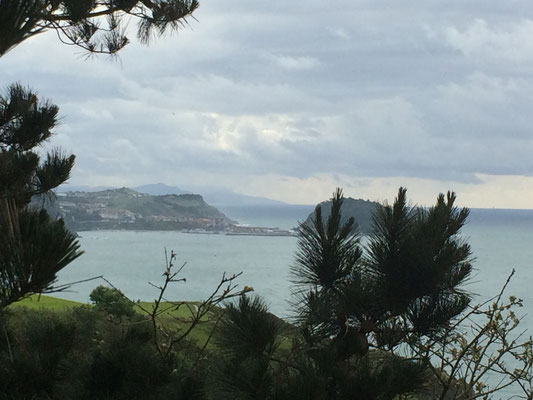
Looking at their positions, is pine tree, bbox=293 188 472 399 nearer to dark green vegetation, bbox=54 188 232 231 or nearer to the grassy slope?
the grassy slope

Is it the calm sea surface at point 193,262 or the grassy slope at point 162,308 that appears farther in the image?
the calm sea surface at point 193,262

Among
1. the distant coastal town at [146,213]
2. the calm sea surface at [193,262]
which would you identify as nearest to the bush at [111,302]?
the calm sea surface at [193,262]

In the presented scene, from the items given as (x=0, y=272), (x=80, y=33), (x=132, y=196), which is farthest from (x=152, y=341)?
(x=132, y=196)

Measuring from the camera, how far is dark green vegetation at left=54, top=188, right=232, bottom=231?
21258 mm

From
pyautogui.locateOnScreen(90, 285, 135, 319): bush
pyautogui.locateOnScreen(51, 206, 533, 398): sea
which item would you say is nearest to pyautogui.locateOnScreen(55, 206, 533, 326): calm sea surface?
pyautogui.locateOnScreen(51, 206, 533, 398): sea

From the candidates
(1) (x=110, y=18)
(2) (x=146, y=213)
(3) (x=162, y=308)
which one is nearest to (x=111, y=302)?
(3) (x=162, y=308)

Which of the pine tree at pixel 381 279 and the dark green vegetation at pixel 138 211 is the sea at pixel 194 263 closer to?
the dark green vegetation at pixel 138 211

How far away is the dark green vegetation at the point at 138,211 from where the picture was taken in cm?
2126

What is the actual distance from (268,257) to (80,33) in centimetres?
1783

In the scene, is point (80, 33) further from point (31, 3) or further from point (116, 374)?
point (116, 374)

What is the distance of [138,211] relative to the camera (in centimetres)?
2336

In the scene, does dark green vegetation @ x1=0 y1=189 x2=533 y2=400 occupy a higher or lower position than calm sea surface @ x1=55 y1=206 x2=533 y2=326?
higher

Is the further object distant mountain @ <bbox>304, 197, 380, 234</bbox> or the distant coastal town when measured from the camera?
the distant coastal town

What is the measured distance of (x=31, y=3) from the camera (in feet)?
6.53
